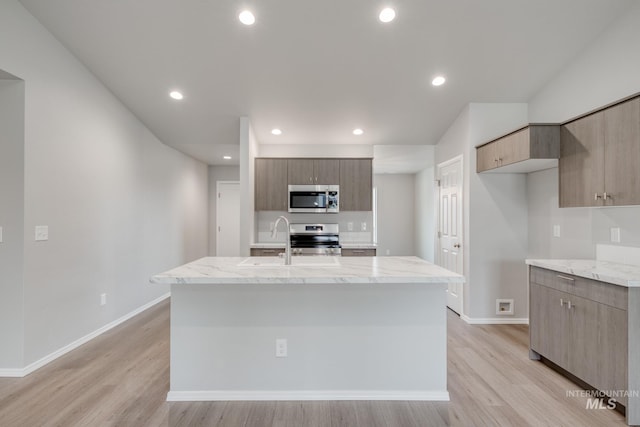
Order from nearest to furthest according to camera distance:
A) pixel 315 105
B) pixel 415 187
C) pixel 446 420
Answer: pixel 446 420
pixel 315 105
pixel 415 187

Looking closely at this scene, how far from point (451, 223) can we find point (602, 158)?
2.04 meters

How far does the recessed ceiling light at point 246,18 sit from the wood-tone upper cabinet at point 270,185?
2.19 meters

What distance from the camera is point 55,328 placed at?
292 centimetres

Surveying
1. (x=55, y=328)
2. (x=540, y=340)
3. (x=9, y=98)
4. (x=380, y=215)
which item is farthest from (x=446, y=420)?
(x=380, y=215)

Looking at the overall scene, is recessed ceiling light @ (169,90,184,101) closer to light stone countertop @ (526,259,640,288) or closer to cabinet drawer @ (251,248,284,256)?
cabinet drawer @ (251,248,284,256)

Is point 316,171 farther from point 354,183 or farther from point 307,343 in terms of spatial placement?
point 307,343

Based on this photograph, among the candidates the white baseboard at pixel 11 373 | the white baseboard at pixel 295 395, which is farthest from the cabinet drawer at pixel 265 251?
the white baseboard at pixel 11 373

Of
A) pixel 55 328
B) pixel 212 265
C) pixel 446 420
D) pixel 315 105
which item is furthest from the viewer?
pixel 315 105

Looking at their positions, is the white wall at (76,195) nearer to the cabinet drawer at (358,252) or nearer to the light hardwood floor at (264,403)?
the light hardwood floor at (264,403)

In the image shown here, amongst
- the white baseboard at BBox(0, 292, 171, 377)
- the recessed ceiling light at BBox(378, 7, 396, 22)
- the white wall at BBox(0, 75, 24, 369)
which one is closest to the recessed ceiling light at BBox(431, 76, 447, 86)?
the recessed ceiling light at BBox(378, 7, 396, 22)

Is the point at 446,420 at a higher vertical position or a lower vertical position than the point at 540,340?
lower

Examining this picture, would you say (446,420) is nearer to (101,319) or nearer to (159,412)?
(159,412)

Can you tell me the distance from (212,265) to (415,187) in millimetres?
6417

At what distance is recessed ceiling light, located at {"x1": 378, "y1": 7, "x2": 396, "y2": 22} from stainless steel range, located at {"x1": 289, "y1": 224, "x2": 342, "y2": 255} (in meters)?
3.02
